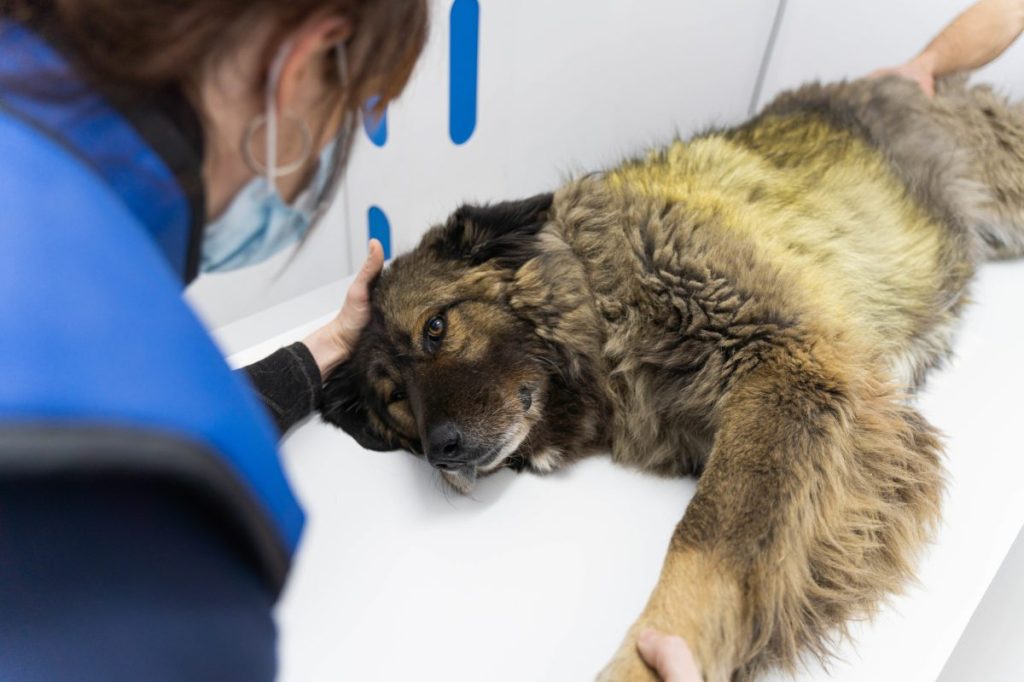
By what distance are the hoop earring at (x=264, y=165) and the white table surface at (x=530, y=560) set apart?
71 cm

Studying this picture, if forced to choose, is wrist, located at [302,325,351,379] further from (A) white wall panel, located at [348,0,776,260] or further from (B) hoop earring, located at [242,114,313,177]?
(B) hoop earring, located at [242,114,313,177]

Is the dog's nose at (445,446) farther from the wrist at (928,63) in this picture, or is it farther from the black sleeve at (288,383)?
the wrist at (928,63)

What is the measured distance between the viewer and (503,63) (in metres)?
2.87

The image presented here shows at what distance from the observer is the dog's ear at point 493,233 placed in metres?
2.06

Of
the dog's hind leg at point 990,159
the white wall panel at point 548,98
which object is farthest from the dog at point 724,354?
the white wall panel at point 548,98

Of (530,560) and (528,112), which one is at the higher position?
Result: (528,112)

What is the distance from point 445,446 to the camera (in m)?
1.79

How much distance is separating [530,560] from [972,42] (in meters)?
2.77

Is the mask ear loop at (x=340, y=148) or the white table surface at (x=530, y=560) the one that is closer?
the mask ear loop at (x=340, y=148)

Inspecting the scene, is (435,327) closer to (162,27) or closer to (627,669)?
(627,669)

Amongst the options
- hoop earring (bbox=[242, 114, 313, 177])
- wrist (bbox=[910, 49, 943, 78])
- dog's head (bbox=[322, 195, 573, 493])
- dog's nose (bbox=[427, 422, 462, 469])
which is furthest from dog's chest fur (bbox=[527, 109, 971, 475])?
hoop earring (bbox=[242, 114, 313, 177])

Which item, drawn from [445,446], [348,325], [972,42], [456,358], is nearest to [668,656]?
[445,446]

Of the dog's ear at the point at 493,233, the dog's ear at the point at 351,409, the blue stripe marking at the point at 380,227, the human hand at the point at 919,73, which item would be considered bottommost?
the blue stripe marking at the point at 380,227

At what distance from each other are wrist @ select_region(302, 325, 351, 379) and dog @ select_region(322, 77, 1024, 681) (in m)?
0.06
